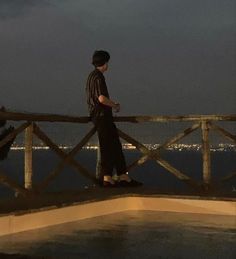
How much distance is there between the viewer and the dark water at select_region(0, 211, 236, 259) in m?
2.95

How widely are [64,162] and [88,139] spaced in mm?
593

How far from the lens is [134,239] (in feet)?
11.1

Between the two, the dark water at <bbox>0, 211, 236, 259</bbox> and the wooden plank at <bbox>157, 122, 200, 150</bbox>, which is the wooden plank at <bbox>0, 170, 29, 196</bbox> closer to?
the dark water at <bbox>0, 211, 236, 259</bbox>

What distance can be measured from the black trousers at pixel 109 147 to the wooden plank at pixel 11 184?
1.08 m

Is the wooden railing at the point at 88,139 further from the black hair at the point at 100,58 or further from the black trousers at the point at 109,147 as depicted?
the black hair at the point at 100,58

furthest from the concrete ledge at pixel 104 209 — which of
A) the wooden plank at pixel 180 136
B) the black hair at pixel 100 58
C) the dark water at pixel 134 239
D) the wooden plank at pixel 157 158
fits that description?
the black hair at pixel 100 58

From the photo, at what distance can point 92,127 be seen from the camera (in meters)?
5.75

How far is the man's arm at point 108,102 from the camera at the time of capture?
17.4 ft

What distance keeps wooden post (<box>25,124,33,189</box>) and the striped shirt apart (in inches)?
36.1

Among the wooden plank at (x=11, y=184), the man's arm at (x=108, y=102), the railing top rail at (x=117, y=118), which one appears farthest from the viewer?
the man's arm at (x=108, y=102)

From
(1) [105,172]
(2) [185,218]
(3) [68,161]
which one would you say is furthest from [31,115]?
(2) [185,218]

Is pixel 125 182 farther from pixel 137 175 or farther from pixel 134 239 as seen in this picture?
pixel 137 175

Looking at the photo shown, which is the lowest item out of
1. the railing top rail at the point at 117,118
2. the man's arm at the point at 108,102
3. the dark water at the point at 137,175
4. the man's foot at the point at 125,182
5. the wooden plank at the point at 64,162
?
the dark water at the point at 137,175

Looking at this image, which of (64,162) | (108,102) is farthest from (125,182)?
(108,102)
